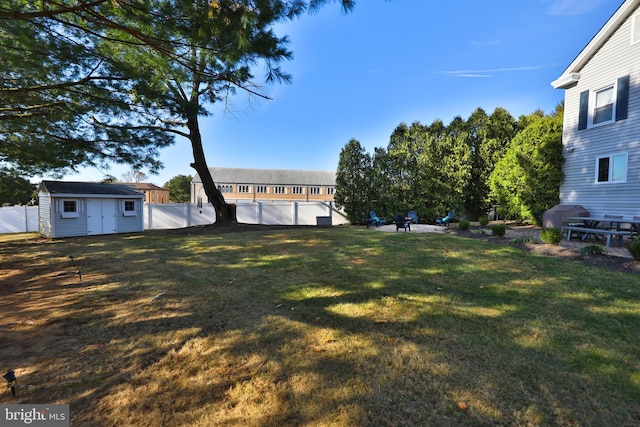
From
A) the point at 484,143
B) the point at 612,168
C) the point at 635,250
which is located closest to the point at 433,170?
the point at 484,143

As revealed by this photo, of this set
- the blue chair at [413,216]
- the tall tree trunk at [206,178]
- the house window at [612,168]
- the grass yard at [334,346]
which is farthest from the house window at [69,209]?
the house window at [612,168]

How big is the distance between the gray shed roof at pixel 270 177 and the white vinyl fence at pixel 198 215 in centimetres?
2853

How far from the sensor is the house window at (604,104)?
30.2ft

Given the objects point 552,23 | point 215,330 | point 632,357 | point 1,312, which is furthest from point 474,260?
point 552,23

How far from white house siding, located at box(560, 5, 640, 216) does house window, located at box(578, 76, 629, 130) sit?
0.49ft

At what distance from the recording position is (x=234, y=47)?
4.05 m

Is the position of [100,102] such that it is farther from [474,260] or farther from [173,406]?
[474,260]

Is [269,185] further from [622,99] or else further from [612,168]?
[622,99]

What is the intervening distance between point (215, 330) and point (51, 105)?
747 cm

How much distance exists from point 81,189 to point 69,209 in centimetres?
Answer: 136

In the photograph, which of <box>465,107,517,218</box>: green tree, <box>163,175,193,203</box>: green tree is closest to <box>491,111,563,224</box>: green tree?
<box>465,107,517,218</box>: green tree

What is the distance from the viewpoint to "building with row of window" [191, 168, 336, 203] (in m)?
46.4

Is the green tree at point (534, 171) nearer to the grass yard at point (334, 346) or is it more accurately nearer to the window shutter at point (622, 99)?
the window shutter at point (622, 99)

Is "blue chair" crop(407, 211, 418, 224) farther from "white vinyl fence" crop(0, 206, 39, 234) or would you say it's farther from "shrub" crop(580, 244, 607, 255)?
"white vinyl fence" crop(0, 206, 39, 234)
